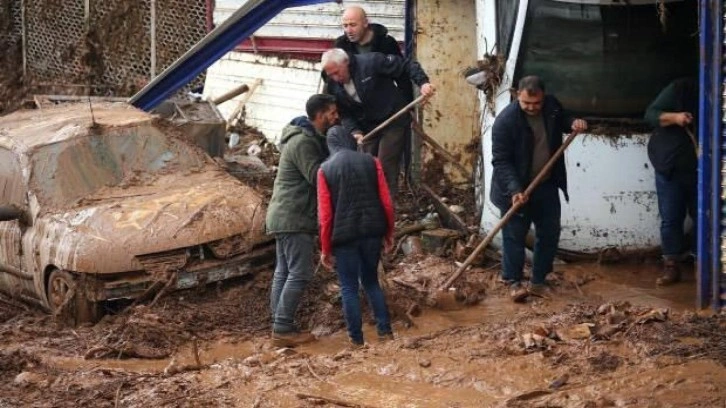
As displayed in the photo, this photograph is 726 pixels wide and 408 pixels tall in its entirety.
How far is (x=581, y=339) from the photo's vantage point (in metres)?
6.96

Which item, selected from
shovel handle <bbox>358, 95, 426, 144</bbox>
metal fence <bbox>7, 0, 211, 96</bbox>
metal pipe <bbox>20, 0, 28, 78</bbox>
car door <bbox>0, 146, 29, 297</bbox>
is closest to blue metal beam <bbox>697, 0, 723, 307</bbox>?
shovel handle <bbox>358, 95, 426, 144</bbox>

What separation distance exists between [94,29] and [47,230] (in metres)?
9.42

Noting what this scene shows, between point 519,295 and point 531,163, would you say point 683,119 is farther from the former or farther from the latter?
point 519,295

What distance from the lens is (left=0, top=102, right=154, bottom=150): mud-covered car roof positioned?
10172mm

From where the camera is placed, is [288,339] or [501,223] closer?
[288,339]

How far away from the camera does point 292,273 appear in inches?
326

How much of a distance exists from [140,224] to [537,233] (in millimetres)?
2960

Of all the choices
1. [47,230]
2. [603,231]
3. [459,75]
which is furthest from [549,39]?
[47,230]

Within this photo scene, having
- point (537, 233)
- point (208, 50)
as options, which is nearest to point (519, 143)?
point (537, 233)

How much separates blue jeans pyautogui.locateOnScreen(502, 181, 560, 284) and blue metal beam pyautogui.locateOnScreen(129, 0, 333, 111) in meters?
3.69

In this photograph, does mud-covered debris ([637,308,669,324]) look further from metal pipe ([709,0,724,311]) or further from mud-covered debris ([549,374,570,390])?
mud-covered debris ([549,374,570,390])

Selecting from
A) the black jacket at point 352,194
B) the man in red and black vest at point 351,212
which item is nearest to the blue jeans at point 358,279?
the man in red and black vest at point 351,212

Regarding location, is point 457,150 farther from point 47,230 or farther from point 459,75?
point 47,230

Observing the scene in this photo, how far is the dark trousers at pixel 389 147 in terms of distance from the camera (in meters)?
10.2
